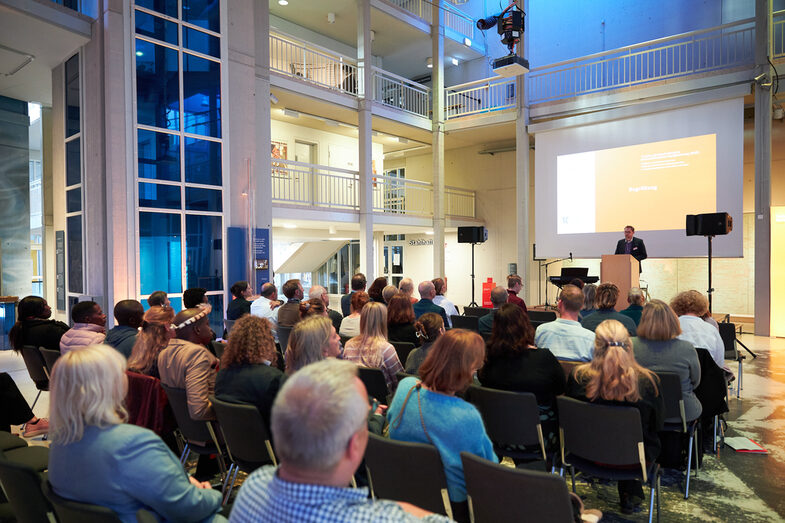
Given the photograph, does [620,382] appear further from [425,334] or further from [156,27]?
[156,27]

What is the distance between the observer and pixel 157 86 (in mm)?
7793

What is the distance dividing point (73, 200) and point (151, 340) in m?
5.96

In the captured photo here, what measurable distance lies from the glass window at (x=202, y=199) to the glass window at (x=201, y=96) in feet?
3.17

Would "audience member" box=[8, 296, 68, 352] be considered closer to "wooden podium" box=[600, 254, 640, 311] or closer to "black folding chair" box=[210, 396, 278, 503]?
"black folding chair" box=[210, 396, 278, 503]

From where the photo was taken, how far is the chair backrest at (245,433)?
2.48 metres

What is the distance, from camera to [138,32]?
7543 mm

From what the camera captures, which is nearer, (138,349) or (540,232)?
(138,349)

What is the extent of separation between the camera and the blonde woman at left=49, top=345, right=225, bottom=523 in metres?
1.60

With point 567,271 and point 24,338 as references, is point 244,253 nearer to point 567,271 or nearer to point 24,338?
point 24,338

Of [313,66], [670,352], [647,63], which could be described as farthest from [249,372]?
[647,63]

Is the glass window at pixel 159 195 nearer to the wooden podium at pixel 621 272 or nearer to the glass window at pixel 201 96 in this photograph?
the glass window at pixel 201 96

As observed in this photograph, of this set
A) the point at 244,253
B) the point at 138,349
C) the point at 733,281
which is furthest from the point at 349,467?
the point at 733,281

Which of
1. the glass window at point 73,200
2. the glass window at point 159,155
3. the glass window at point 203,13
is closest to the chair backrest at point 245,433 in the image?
the glass window at point 159,155

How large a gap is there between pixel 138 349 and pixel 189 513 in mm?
1886
